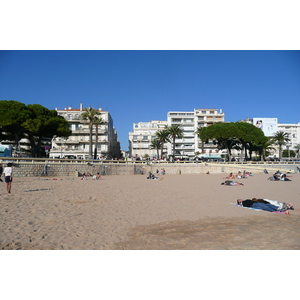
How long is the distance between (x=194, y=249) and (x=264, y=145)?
64.6m

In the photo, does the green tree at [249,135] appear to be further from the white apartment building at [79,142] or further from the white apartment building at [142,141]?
the white apartment building at [79,142]

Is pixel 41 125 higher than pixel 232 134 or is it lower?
lower

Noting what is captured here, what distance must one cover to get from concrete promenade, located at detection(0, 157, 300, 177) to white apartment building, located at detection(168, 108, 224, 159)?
33.4 metres

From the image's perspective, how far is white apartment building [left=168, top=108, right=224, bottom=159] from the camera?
8219 cm

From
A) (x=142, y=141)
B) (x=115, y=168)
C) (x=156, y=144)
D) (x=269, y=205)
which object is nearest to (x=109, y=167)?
(x=115, y=168)

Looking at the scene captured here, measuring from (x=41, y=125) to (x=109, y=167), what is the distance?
15.4m

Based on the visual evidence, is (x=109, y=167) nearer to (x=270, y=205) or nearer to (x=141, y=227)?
(x=270, y=205)

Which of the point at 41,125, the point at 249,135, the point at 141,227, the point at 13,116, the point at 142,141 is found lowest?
the point at 141,227

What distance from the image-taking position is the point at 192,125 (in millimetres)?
84562

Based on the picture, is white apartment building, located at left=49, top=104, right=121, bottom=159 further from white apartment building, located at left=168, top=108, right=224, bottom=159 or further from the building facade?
white apartment building, located at left=168, top=108, right=224, bottom=159

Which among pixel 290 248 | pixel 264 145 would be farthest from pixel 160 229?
pixel 264 145

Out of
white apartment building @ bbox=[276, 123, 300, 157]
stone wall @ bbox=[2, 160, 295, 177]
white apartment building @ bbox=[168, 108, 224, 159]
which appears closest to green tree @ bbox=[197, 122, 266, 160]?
stone wall @ bbox=[2, 160, 295, 177]

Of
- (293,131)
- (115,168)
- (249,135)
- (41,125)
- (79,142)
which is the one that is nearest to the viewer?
(115,168)

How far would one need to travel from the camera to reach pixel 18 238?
19.4 feet
